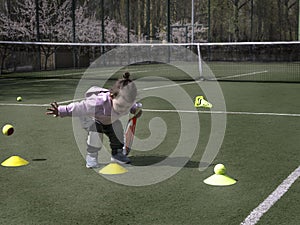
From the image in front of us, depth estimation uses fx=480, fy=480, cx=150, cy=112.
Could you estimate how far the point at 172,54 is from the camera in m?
43.9

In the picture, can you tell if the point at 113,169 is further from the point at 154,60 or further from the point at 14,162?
the point at 154,60

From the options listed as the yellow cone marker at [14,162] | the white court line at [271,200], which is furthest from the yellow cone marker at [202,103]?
the yellow cone marker at [14,162]

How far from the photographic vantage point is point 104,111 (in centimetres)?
562

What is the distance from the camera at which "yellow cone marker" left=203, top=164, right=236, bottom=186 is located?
5090 millimetres

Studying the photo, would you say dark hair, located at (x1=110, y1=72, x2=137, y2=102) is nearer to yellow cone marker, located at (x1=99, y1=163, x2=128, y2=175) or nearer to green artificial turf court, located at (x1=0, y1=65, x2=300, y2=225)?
yellow cone marker, located at (x1=99, y1=163, x2=128, y2=175)

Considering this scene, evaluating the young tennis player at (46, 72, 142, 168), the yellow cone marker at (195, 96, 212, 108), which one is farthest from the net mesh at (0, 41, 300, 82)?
the young tennis player at (46, 72, 142, 168)

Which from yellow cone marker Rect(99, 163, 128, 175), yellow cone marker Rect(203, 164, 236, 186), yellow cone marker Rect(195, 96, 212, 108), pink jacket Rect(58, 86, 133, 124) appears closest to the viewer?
yellow cone marker Rect(203, 164, 236, 186)

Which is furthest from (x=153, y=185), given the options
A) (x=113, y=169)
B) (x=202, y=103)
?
(x=202, y=103)

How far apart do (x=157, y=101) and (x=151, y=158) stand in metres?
6.80

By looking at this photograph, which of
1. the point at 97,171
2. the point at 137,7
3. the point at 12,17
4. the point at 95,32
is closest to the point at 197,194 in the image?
the point at 97,171

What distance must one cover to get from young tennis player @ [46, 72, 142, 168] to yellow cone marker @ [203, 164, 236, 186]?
1.25 m

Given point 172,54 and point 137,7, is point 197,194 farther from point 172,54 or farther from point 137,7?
point 137,7

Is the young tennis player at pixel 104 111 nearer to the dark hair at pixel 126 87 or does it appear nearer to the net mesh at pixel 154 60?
the dark hair at pixel 126 87

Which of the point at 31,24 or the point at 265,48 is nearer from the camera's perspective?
the point at 31,24
